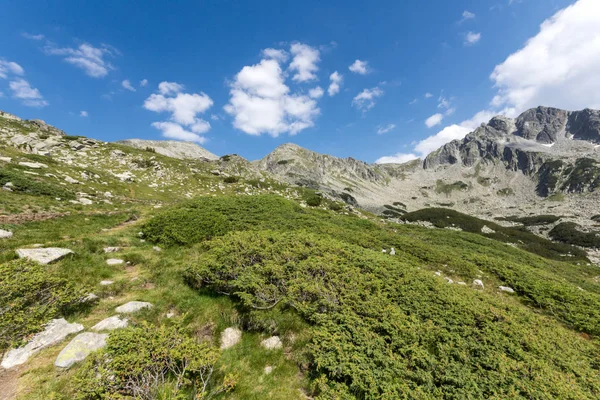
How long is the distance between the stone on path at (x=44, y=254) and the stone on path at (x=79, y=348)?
601 centimetres

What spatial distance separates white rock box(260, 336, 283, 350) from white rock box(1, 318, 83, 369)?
19.1 ft

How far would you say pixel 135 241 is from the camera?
15922 mm

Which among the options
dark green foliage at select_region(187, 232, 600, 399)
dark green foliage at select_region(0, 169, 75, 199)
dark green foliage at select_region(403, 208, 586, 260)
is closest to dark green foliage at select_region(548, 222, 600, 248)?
dark green foliage at select_region(403, 208, 586, 260)

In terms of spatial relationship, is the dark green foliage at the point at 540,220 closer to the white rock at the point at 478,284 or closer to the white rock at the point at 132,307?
the white rock at the point at 478,284

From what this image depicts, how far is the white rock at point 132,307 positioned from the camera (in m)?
8.51

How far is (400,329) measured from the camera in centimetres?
727

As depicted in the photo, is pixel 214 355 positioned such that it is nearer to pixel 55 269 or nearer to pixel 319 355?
pixel 319 355

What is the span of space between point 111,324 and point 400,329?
924cm

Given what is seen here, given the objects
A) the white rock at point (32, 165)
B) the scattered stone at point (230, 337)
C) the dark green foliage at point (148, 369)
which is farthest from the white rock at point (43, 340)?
the white rock at point (32, 165)

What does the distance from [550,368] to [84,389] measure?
11345 mm

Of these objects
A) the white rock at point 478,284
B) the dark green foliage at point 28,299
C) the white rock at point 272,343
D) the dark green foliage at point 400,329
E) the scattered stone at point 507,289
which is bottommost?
the scattered stone at point 507,289

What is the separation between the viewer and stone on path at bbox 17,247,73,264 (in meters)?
10.4

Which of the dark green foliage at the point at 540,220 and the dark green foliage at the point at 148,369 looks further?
the dark green foliage at the point at 540,220

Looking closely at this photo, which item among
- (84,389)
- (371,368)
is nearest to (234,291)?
(84,389)
